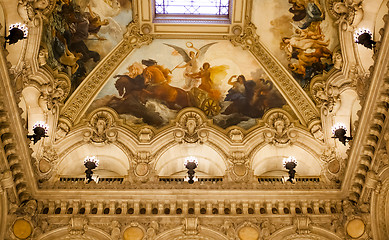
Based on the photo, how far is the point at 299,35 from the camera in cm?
1559

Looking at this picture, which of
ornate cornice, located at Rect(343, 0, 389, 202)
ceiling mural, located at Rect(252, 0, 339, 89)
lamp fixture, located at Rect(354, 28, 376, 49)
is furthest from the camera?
ceiling mural, located at Rect(252, 0, 339, 89)

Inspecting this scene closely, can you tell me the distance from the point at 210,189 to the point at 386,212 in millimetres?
4242

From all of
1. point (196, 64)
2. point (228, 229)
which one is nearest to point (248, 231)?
point (228, 229)

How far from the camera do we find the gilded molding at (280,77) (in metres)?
15.5

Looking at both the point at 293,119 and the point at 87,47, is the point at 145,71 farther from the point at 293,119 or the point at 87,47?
the point at 293,119

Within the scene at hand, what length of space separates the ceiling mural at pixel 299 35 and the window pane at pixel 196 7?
3.63 ft

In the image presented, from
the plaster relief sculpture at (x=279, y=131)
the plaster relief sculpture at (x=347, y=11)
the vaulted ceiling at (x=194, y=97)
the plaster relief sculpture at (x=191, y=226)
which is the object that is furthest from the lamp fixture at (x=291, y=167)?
the plaster relief sculpture at (x=347, y=11)

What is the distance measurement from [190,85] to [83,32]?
3515mm

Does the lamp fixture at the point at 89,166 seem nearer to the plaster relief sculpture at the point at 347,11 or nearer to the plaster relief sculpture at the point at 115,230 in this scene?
the plaster relief sculpture at the point at 115,230

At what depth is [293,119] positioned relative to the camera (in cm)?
1557

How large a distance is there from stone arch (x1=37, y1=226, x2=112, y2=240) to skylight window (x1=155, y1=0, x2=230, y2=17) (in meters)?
7.03

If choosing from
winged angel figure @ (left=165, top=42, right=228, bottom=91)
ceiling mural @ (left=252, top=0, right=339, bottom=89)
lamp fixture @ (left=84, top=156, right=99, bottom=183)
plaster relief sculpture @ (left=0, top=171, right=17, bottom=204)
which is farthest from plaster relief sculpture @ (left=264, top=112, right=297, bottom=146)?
plaster relief sculpture @ (left=0, top=171, right=17, bottom=204)

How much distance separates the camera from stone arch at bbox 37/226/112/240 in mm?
12940

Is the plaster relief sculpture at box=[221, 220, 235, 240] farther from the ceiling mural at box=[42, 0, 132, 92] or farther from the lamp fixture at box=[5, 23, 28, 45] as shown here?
the lamp fixture at box=[5, 23, 28, 45]
